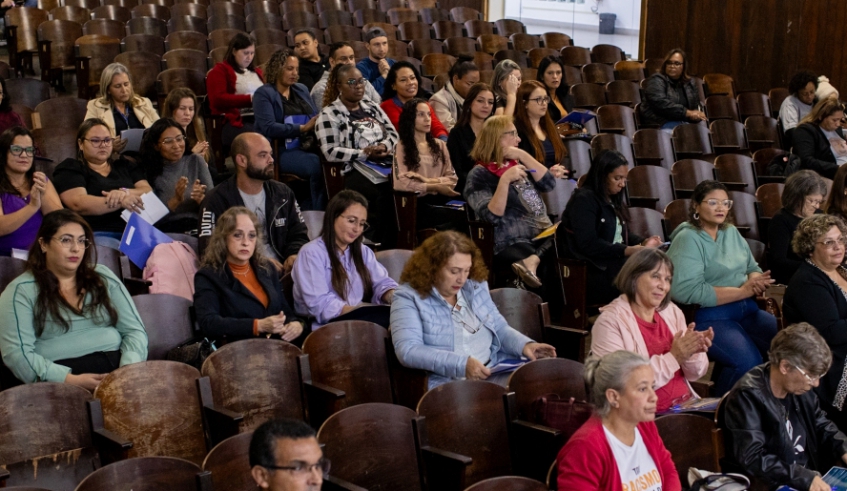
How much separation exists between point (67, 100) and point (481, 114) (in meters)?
2.09

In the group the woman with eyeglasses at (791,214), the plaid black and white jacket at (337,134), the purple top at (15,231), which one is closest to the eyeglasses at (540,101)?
the plaid black and white jacket at (337,134)

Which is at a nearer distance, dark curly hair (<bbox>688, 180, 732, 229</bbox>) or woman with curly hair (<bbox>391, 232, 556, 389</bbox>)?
woman with curly hair (<bbox>391, 232, 556, 389</bbox>)

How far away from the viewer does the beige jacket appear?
4738mm

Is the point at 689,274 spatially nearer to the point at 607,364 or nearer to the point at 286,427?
the point at 607,364

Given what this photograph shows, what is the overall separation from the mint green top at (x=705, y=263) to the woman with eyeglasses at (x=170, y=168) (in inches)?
77.6

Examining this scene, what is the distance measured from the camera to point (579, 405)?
269 centimetres

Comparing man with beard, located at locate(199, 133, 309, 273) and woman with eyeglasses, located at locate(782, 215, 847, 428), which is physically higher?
man with beard, located at locate(199, 133, 309, 273)

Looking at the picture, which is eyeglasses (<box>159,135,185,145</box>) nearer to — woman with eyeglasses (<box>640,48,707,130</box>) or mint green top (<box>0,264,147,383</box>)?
mint green top (<box>0,264,147,383</box>)

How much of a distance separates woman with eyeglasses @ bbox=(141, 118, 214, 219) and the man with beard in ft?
1.20

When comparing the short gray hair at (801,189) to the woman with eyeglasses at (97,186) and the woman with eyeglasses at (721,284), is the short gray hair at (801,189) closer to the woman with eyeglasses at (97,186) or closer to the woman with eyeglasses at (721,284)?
the woman with eyeglasses at (721,284)

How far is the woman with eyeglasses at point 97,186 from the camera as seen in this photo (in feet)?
12.7

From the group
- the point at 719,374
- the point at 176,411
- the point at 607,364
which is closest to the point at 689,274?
the point at 719,374

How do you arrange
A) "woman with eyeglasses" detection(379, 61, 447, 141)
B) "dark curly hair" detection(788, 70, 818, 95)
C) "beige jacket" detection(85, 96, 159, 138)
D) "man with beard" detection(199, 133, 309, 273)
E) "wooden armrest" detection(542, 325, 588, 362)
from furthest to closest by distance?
"dark curly hair" detection(788, 70, 818, 95)
"woman with eyeglasses" detection(379, 61, 447, 141)
"beige jacket" detection(85, 96, 159, 138)
"man with beard" detection(199, 133, 309, 273)
"wooden armrest" detection(542, 325, 588, 362)

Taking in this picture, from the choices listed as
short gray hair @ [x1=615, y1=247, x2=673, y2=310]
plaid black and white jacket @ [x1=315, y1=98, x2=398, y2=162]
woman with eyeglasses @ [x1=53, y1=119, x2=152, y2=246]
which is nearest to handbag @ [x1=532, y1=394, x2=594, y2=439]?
short gray hair @ [x1=615, y1=247, x2=673, y2=310]
